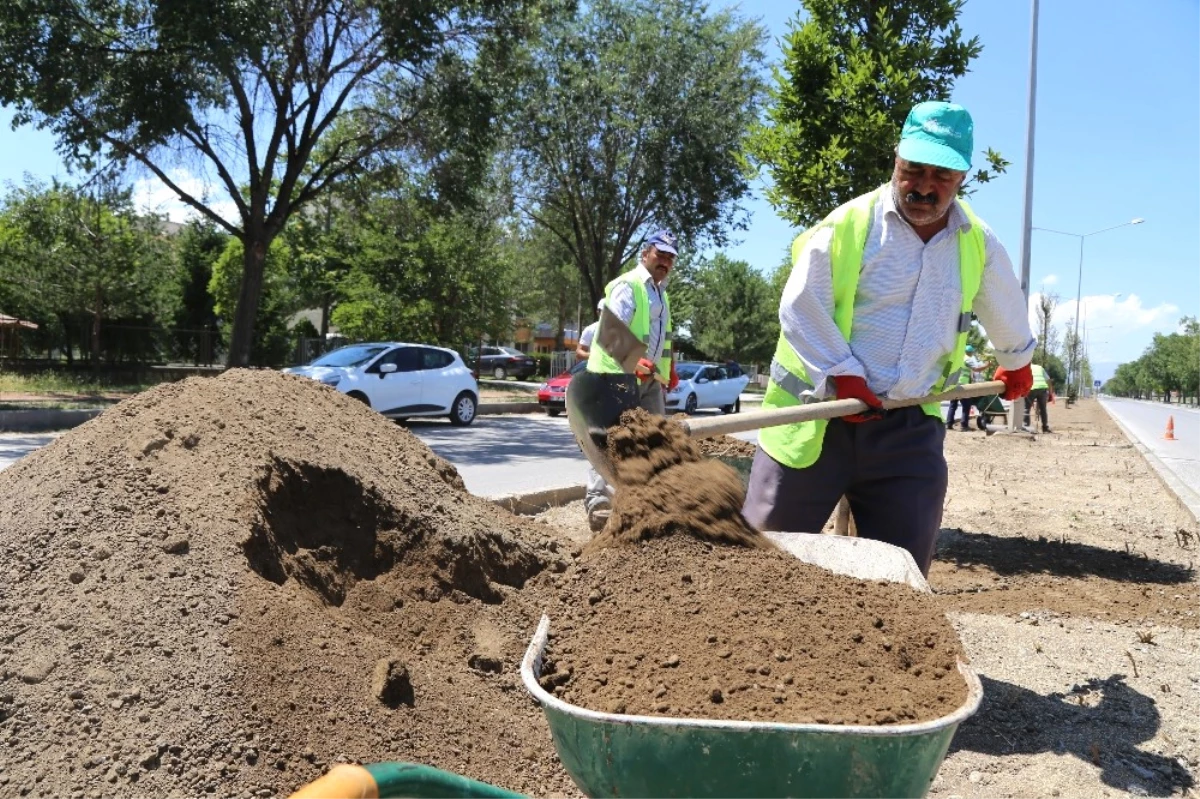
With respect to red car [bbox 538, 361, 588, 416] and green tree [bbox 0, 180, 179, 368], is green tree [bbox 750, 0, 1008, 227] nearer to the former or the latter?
red car [bbox 538, 361, 588, 416]

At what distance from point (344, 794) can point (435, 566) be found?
3.00 metres

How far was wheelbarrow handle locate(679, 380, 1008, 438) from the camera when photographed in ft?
9.79

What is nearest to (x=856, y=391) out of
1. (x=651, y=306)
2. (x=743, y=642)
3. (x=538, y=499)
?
(x=743, y=642)

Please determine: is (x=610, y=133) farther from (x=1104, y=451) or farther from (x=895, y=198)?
(x=895, y=198)

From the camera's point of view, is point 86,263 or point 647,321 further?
point 86,263

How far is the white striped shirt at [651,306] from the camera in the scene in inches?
236

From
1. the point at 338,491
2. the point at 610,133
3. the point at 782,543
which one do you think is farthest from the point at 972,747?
the point at 610,133

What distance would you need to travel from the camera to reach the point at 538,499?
8.48m

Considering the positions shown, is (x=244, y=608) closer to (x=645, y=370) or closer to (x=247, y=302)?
(x=645, y=370)

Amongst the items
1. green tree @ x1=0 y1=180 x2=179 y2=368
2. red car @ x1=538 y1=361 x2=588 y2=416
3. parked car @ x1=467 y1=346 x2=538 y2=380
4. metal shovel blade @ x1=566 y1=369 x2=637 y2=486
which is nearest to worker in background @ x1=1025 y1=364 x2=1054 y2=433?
red car @ x1=538 y1=361 x2=588 y2=416

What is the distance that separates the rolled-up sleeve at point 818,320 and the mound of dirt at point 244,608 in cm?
156

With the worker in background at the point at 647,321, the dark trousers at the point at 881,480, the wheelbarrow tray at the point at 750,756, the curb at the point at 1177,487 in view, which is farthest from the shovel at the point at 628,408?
the curb at the point at 1177,487

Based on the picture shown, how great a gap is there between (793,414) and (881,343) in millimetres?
478

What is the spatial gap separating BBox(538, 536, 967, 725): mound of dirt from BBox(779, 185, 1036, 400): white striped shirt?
923mm
